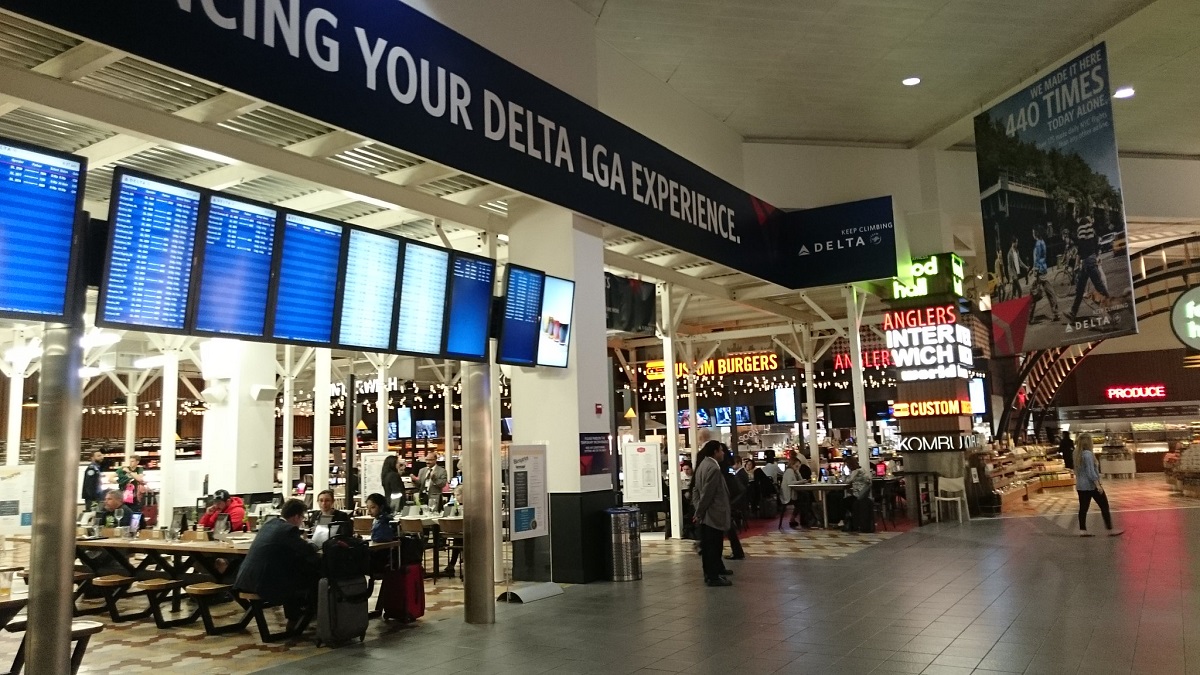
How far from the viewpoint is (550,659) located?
5832mm

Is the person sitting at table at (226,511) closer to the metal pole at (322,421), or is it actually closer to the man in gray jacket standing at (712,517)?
the metal pole at (322,421)

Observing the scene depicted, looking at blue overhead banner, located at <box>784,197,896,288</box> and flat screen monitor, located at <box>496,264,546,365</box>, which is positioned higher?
blue overhead banner, located at <box>784,197,896,288</box>

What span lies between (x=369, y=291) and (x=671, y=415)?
8.48m

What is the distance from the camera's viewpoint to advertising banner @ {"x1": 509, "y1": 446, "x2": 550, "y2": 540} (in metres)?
8.48

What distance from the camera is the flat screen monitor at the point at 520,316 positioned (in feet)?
26.0

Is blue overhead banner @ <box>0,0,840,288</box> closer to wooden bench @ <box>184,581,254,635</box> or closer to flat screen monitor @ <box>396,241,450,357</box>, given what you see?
flat screen monitor @ <box>396,241,450,357</box>

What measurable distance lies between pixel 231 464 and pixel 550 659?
31.3ft

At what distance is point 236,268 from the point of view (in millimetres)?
5438

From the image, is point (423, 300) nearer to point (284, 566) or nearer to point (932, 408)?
point (284, 566)

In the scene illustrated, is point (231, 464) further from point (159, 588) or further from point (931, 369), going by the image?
point (931, 369)

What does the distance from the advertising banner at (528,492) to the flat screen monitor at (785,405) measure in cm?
1727

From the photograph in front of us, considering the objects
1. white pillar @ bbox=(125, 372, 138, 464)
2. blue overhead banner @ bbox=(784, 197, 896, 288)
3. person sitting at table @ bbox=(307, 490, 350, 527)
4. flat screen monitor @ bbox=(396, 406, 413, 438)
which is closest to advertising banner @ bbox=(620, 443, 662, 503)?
blue overhead banner @ bbox=(784, 197, 896, 288)

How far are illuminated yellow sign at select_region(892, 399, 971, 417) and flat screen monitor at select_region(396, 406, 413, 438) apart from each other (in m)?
17.2

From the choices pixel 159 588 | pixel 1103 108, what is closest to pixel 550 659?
pixel 159 588
